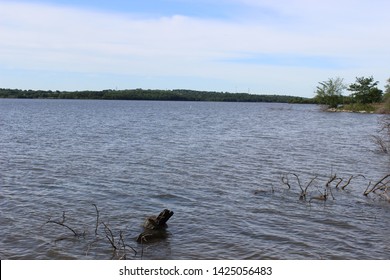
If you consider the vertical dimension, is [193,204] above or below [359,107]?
below

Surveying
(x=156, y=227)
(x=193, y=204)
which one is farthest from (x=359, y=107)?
(x=156, y=227)

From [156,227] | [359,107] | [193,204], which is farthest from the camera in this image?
[359,107]

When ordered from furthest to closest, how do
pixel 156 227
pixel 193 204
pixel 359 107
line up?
pixel 359 107 < pixel 193 204 < pixel 156 227

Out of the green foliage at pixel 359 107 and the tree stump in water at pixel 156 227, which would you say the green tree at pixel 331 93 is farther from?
the tree stump in water at pixel 156 227

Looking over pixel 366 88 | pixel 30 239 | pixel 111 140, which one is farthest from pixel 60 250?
pixel 366 88

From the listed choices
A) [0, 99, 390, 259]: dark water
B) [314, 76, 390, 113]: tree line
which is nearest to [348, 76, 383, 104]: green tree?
[314, 76, 390, 113]: tree line

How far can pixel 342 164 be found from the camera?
92.0 ft

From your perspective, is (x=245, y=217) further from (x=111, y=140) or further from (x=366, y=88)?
(x=366, y=88)

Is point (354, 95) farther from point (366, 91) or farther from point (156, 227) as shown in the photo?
point (156, 227)

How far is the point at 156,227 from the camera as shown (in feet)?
47.5

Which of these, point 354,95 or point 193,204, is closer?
point 193,204

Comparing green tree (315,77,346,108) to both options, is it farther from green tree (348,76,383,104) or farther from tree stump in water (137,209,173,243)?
tree stump in water (137,209,173,243)

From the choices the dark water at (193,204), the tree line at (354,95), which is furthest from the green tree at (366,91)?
the dark water at (193,204)

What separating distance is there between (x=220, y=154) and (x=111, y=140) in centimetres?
1384
